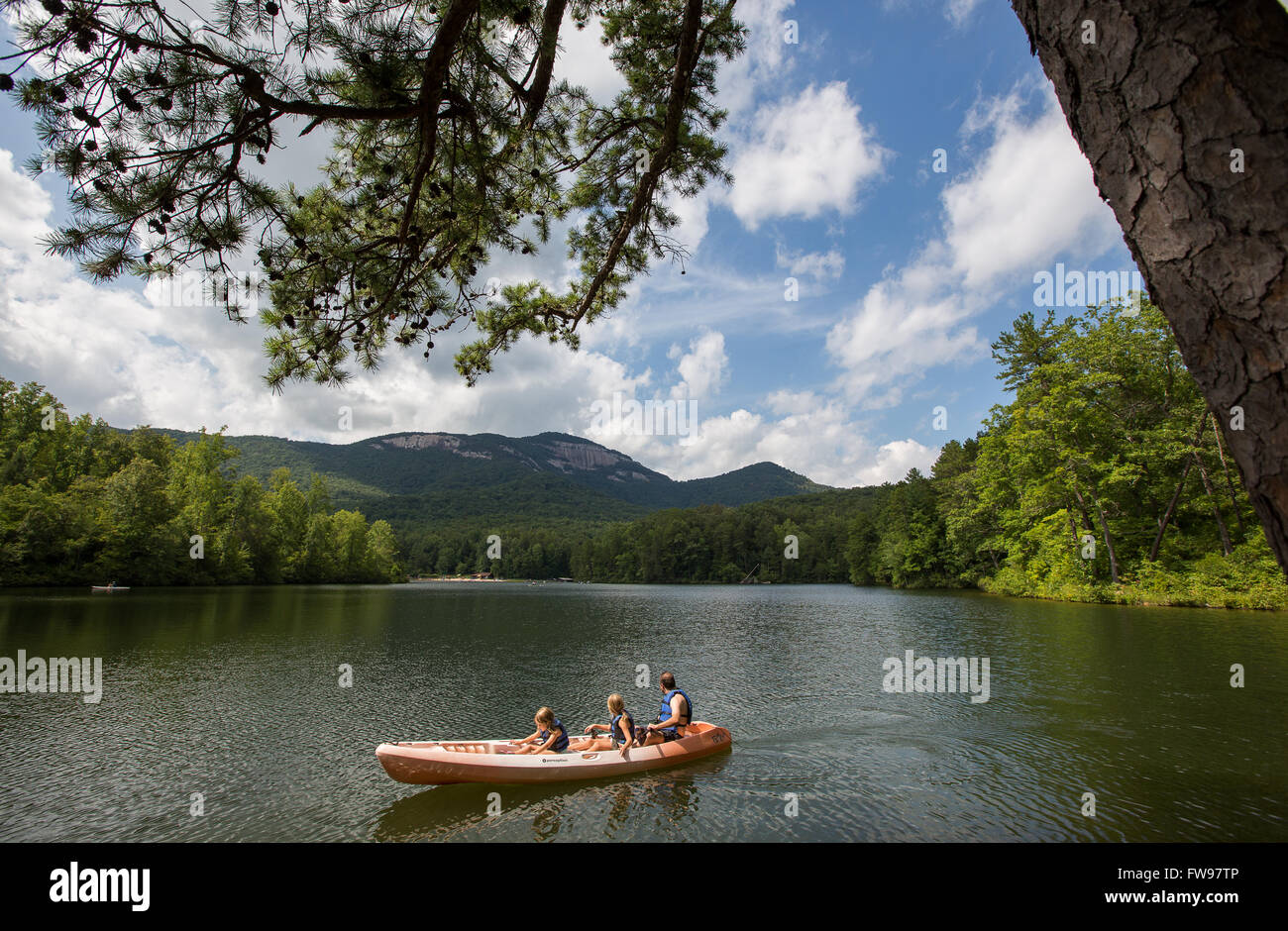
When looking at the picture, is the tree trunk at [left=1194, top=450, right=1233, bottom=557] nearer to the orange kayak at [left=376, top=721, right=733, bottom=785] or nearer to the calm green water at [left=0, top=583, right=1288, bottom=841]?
the calm green water at [left=0, top=583, right=1288, bottom=841]

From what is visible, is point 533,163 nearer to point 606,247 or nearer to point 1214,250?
point 606,247

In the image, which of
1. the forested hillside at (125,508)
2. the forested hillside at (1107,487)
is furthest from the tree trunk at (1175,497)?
the forested hillside at (125,508)

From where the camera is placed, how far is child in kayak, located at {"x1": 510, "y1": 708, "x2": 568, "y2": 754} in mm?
10414

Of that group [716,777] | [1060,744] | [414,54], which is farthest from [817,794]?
[414,54]

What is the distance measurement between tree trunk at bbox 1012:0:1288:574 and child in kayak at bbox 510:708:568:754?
→ 34.4 ft

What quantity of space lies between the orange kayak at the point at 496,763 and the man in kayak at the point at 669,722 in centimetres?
27

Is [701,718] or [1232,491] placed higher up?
[1232,491]

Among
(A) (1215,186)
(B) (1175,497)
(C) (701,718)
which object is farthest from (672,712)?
(B) (1175,497)

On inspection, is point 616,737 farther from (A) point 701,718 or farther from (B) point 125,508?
(B) point 125,508

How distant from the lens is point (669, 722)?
37.5 ft

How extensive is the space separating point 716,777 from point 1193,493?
36.1 metres

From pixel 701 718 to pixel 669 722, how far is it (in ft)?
11.1

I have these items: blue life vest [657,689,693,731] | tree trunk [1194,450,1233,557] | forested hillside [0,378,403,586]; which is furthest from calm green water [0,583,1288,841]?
forested hillside [0,378,403,586]

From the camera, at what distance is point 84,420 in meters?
57.8
